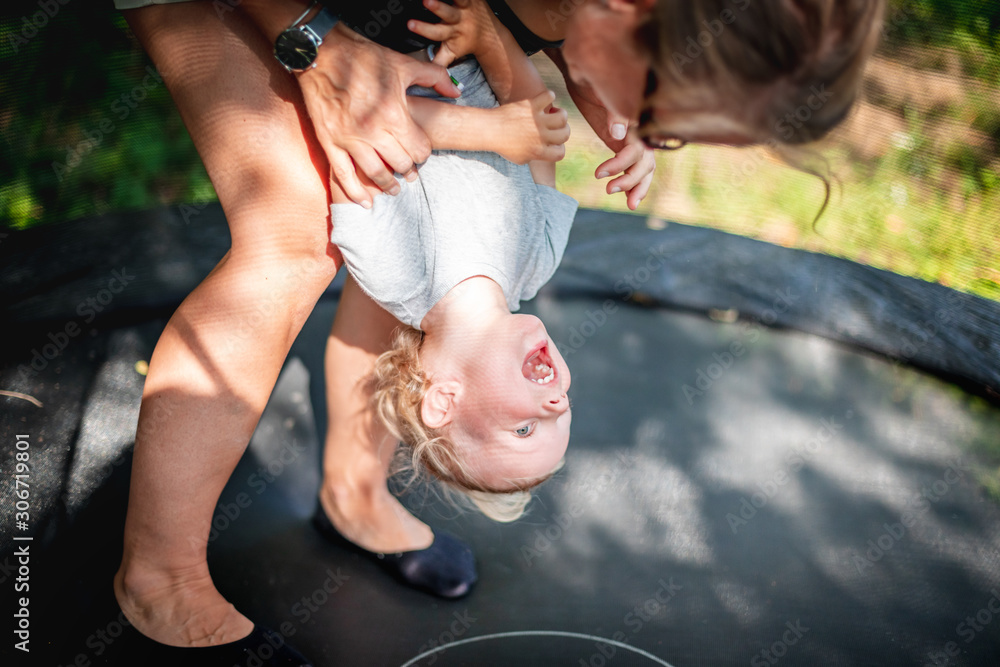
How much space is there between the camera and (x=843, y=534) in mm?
1512

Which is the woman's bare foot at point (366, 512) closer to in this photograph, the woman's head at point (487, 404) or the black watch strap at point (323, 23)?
the woman's head at point (487, 404)

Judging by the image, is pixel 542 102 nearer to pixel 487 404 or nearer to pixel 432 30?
pixel 432 30

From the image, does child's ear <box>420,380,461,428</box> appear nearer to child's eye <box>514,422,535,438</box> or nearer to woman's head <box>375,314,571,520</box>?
woman's head <box>375,314,571,520</box>

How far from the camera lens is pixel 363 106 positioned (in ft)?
2.89

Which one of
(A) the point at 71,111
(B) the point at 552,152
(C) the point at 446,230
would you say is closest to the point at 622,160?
(B) the point at 552,152

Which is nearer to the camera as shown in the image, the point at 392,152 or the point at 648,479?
the point at 392,152

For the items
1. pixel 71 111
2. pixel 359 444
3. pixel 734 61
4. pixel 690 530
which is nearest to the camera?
pixel 734 61

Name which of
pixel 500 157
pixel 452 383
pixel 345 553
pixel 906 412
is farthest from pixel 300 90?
pixel 906 412

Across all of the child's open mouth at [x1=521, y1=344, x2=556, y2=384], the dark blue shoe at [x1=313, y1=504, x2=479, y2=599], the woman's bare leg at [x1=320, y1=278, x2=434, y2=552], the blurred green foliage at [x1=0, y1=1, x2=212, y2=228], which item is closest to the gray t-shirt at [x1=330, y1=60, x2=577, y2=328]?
the child's open mouth at [x1=521, y1=344, x2=556, y2=384]

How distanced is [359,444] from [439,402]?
1.16ft

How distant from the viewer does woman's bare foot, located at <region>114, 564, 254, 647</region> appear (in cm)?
102

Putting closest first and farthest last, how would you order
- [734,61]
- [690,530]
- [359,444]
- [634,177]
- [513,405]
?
[734,61]
[513,405]
[634,177]
[359,444]
[690,530]

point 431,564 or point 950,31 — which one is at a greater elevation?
point 950,31

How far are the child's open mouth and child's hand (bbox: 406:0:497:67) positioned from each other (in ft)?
1.36
